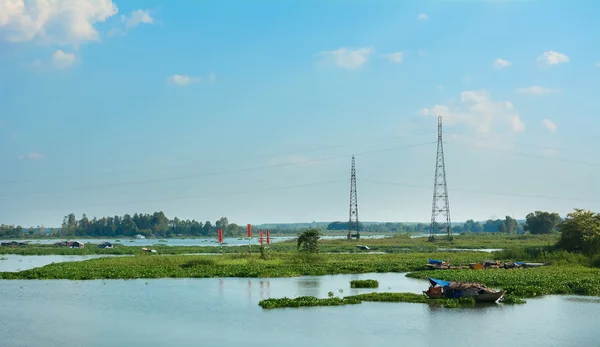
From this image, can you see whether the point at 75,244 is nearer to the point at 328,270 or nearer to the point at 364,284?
the point at 328,270

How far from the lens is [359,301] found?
126 ft

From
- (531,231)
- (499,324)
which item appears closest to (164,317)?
(499,324)

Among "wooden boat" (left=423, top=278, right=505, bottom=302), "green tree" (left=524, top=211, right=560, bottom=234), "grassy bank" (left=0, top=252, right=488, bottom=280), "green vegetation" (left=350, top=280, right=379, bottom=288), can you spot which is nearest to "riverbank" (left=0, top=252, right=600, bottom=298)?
"grassy bank" (left=0, top=252, right=488, bottom=280)

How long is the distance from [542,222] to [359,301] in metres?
128

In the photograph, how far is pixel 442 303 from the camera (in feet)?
121

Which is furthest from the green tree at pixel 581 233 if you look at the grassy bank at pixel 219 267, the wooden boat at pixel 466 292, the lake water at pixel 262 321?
the wooden boat at pixel 466 292

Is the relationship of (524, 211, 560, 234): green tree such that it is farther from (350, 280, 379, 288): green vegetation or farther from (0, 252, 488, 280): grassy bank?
(350, 280, 379, 288): green vegetation

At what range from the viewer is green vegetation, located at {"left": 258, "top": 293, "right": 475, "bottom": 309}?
3700 cm

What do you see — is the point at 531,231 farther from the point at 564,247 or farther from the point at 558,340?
the point at 558,340

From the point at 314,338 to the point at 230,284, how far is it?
22096 mm

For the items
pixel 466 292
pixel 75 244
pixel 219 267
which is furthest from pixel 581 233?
pixel 75 244

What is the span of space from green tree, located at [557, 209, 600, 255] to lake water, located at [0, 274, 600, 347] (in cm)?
2279

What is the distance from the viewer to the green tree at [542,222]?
153 metres

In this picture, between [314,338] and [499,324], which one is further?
[499,324]
